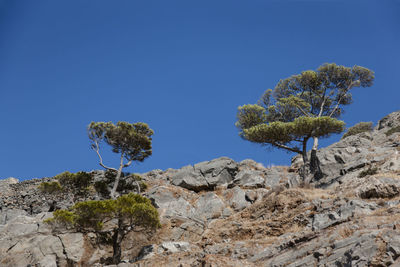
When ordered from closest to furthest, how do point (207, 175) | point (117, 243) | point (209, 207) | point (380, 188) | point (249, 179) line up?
point (380, 188)
point (117, 243)
point (209, 207)
point (249, 179)
point (207, 175)

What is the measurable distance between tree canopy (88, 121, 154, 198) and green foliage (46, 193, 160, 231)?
1373 centimetres

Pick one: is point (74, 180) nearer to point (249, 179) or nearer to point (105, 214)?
point (105, 214)

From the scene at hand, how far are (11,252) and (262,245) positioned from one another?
15.0 meters

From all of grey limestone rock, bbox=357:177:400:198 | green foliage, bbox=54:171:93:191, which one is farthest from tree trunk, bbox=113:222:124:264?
green foliage, bbox=54:171:93:191

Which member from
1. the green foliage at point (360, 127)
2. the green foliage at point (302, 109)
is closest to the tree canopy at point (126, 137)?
the green foliage at point (302, 109)

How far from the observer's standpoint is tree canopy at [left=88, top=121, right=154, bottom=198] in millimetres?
31375

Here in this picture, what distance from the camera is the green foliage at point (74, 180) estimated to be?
28.3 metres

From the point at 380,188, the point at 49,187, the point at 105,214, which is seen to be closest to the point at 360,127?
the point at 380,188

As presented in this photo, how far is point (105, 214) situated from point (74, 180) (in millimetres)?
12534

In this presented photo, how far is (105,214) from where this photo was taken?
1738cm

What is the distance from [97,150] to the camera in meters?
31.2

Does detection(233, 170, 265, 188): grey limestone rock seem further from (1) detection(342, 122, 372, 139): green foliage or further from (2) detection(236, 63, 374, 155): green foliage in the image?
(1) detection(342, 122, 372, 139): green foliage

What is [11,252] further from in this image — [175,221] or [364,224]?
[364,224]

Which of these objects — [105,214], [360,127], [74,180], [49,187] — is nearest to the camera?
[105,214]
